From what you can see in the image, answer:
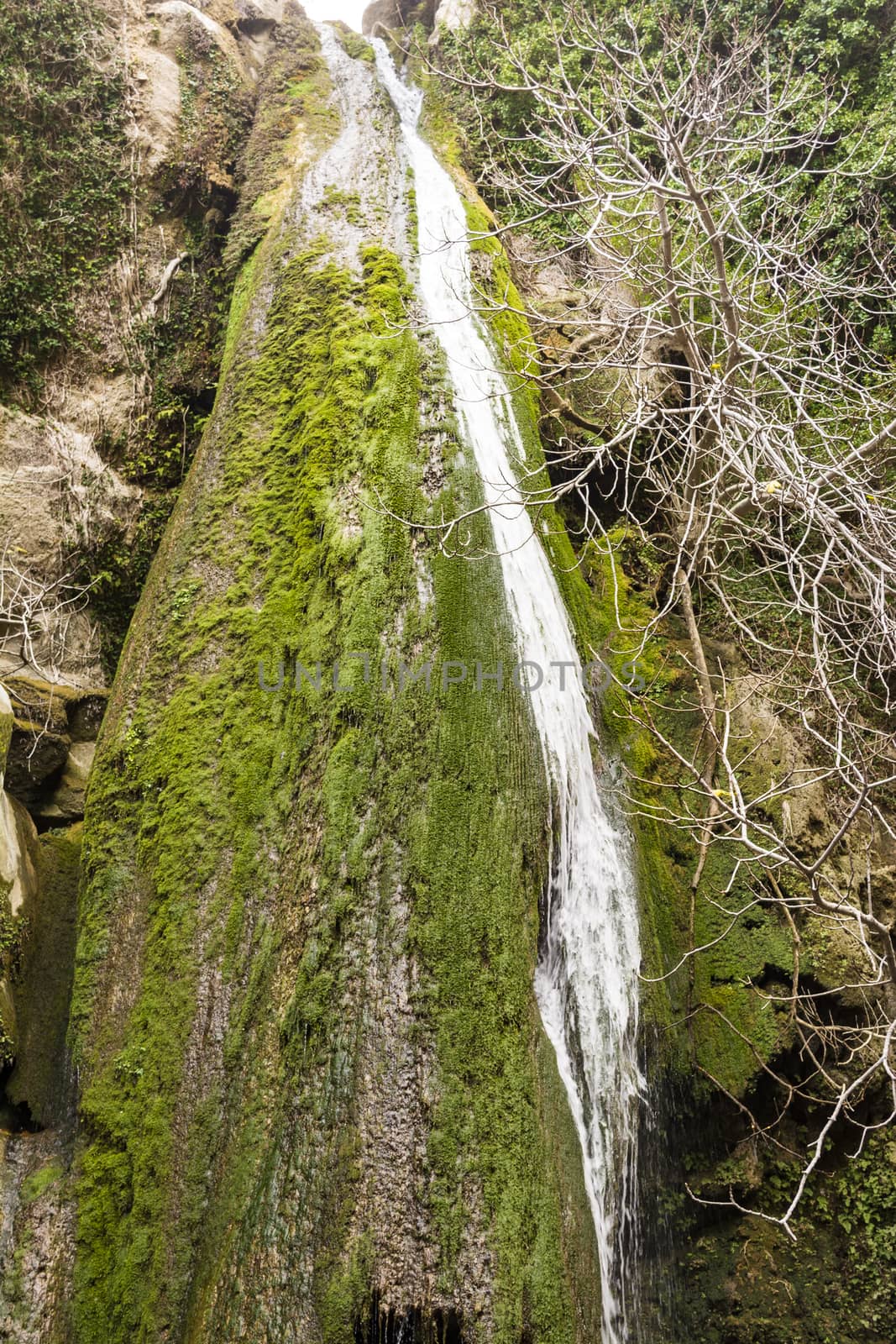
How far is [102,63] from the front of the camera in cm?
693

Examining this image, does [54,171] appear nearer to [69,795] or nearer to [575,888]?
[69,795]

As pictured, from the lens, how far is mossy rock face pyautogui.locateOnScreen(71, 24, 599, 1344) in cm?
251

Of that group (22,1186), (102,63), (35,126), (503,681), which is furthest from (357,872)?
(102,63)

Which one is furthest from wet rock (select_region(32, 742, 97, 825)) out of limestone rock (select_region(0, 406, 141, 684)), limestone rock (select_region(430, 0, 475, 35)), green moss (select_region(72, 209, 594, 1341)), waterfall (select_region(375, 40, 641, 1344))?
limestone rock (select_region(430, 0, 475, 35))

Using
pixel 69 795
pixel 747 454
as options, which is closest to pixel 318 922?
pixel 69 795

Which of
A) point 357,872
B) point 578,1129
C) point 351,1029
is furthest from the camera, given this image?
point 578,1129

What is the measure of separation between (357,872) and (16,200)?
20.8 feet

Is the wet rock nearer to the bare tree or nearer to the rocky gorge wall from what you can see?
the rocky gorge wall

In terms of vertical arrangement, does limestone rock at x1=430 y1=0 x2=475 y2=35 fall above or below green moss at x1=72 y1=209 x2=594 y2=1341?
above

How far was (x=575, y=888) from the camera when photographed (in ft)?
12.1

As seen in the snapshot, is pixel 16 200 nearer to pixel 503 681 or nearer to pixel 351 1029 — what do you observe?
pixel 503 681

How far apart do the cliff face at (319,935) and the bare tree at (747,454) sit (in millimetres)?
828

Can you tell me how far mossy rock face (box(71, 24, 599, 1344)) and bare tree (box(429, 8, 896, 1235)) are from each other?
0.83 meters

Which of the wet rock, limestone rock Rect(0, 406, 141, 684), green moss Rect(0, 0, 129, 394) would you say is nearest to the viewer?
the wet rock
